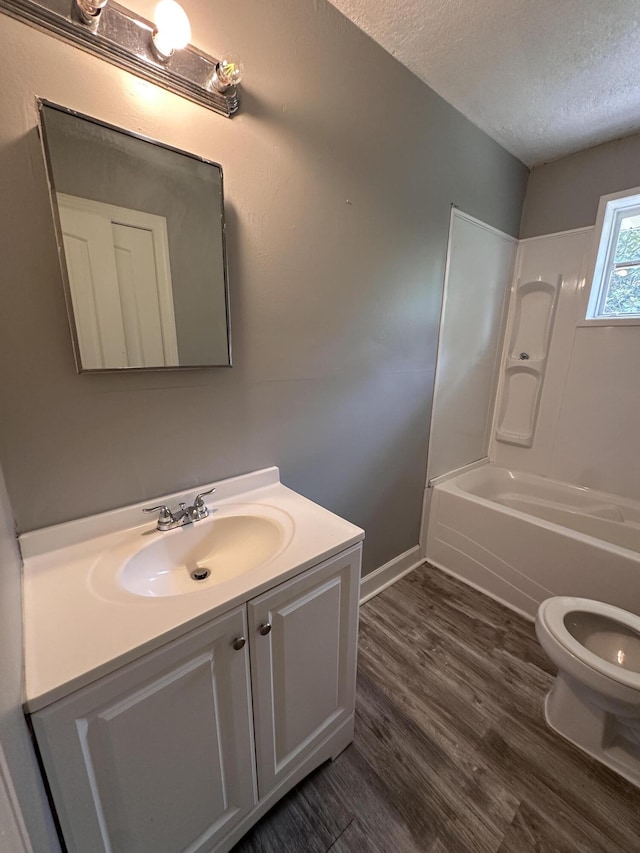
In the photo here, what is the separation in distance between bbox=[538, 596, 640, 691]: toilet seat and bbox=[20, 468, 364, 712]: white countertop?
0.88 m

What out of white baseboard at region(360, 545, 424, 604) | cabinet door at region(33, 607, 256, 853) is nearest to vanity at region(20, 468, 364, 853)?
cabinet door at region(33, 607, 256, 853)

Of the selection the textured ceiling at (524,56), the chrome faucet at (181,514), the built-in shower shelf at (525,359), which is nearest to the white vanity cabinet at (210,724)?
the chrome faucet at (181,514)

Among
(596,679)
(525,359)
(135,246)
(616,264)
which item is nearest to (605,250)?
(616,264)

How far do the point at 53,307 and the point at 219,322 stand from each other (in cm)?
44

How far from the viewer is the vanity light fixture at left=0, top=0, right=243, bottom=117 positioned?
0.78 m

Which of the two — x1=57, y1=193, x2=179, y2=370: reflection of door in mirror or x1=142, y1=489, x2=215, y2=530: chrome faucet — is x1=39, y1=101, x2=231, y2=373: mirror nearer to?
x1=57, y1=193, x2=179, y2=370: reflection of door in mirror

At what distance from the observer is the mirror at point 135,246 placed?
0.85 m

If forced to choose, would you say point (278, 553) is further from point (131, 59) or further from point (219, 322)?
point (131, 59)

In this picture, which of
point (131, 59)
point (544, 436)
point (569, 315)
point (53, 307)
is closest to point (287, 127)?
point (131, 59)

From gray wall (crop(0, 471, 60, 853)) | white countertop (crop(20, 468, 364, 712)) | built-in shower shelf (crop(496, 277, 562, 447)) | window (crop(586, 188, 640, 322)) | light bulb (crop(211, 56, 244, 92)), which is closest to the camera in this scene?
gray wall (crop(0, 471, 60, 853))

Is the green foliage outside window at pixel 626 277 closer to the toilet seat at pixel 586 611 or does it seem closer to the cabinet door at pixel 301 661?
the toilet seat at pixel 586 611

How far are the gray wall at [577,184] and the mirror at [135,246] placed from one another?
221 centimetres

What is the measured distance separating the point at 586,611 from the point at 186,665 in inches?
58.7

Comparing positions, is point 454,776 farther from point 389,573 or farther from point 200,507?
point 200,507
